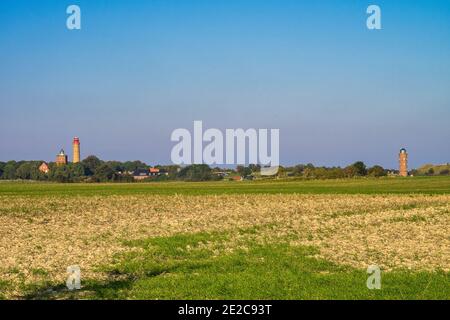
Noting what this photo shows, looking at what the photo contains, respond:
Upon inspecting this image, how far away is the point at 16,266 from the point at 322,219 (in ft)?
77.0

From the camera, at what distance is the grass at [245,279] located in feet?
51.2

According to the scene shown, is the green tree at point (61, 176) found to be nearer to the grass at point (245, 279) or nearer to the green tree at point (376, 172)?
the green tree at point (376, 172)

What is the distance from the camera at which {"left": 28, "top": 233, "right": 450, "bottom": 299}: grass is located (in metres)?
15.6

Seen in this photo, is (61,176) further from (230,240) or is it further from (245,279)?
(245,279)

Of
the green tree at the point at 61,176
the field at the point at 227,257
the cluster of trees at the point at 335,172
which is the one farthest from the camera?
the green tree at the point at 61,176

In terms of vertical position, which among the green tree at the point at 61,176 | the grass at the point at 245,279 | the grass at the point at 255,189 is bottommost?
the grass at the point at 245,279

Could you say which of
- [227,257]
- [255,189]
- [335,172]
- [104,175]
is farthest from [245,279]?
[104,175]

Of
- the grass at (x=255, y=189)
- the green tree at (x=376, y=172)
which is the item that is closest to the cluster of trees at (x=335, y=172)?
the green tree at (x=376, y=172)

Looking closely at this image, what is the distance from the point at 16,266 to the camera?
20.0 metres

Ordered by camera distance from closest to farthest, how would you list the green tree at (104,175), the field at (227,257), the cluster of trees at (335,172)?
the field at (227,257) < the cluster of trees at (335,172) < the green tree at (104,175)

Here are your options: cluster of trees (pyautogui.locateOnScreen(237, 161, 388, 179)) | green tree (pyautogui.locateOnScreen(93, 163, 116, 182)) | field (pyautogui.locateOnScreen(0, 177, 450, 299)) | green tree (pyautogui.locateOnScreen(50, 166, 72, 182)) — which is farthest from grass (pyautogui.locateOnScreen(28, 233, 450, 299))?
green tree (pyautogui.locateOnScreen(50, 166, 72, 182))

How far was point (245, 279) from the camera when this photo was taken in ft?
58.0

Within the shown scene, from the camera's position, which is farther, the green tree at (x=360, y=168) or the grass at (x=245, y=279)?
the green tree at (x=360, y=168)
